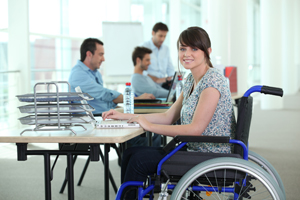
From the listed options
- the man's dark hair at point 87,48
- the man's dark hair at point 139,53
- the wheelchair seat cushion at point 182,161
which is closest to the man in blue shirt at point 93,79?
the man's dark hair at point 87,48

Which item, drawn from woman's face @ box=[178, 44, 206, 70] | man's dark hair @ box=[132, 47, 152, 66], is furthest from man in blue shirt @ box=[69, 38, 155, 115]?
woman's face @ box=[178, 44, 206, 70]

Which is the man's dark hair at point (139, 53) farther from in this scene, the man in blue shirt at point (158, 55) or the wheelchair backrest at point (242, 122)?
the wheelchair backrest at point (242, 122)

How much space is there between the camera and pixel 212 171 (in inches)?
62.3

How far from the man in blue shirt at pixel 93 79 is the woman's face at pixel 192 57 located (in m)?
1.17

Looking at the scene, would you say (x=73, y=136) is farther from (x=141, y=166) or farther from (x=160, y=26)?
(x=160, y=26)

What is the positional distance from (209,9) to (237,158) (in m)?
6.36

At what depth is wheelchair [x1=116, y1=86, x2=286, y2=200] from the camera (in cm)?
150

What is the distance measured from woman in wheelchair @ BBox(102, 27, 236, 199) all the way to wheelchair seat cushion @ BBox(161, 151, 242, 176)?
10cm

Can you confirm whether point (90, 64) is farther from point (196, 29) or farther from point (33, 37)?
point (33, 37)

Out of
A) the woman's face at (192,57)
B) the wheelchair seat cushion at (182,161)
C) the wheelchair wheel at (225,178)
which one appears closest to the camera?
the wheelchair wheel at (225,178)

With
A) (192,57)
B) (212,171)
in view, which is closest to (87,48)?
(192,57)

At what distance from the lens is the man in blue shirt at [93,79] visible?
10.4ft

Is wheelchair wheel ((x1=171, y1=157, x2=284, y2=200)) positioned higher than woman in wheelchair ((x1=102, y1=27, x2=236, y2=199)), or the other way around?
woman in wheelchair ((x1=102, y1=27, x2=236, y2=199))

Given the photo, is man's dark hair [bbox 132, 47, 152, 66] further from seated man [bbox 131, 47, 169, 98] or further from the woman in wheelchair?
the woman in wheelchair
